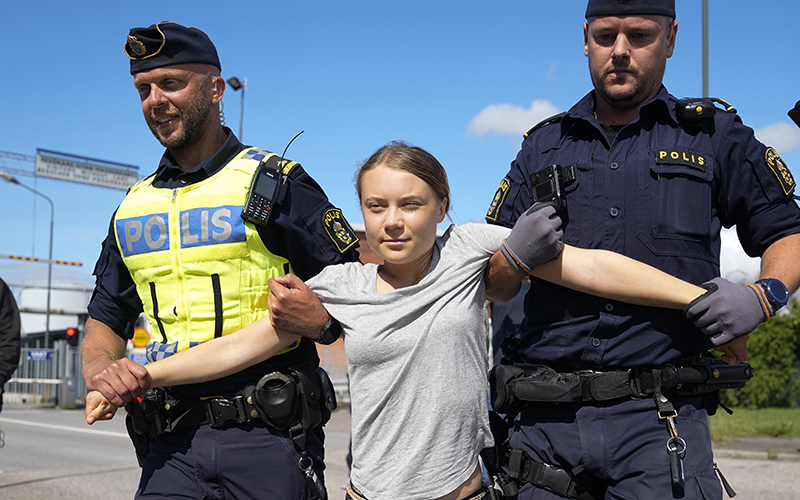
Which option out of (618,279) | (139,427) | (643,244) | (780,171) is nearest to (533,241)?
(618,279)

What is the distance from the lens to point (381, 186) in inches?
98.1

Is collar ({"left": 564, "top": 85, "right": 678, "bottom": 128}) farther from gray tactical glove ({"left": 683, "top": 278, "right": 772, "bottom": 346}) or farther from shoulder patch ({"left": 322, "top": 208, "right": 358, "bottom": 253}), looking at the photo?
shoulder patch ({"left": 322, "top": 208, "right": 358, "bottom": 253})

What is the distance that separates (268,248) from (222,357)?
0.52 m

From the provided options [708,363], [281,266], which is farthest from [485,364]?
[281,266]

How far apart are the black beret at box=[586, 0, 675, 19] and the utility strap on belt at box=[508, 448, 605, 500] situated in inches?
61.5

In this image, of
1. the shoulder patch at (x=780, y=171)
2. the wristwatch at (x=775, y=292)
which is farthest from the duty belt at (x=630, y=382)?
the shoulder patch at (x=780, y=171)

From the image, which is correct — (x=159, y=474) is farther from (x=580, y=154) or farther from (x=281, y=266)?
(x=580, y=154)

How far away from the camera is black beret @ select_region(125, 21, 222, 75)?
317cm

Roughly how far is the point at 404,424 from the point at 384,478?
179mm

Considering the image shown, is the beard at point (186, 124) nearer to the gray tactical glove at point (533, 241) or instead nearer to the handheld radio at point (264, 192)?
the handheld radio at point (264, 192)

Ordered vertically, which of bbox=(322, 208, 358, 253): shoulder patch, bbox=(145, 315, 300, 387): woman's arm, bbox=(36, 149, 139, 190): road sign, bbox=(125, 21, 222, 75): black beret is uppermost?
bbox=(36, 149, 139, 190): road sign

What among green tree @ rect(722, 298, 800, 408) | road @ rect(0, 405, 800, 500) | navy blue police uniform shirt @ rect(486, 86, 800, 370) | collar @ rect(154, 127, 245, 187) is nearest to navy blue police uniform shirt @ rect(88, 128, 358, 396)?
collar @ rect(154, 127, 245, 187)

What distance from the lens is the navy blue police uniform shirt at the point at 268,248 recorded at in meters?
3.01

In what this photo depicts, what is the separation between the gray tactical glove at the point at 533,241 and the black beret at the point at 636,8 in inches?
28.9
